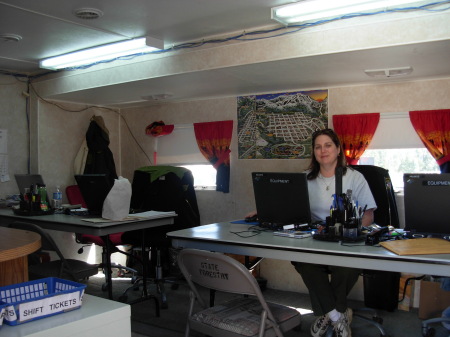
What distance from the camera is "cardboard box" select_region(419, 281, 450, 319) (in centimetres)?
371

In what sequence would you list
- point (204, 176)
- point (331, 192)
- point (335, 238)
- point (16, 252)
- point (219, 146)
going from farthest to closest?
point (204, 176) < point (219, 146) < point (331, 192) < point (335, 238) < point (16, 252)

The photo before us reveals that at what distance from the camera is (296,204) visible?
2.88 metres

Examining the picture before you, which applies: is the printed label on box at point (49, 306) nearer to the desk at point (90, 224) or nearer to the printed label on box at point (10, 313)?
the printed label on box at point (10, 313)

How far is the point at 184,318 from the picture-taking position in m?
3.85

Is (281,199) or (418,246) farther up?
(281,199)

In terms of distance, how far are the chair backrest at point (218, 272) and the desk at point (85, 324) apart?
727mm

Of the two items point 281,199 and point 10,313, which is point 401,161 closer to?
point 281,199

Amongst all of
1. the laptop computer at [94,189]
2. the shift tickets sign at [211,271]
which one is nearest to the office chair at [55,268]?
the laptop computer at [94,189]

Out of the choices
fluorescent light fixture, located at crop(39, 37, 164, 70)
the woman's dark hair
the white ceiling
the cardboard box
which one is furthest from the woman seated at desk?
fluorescent light fixture, located at crop(39, 37, 164, 70)

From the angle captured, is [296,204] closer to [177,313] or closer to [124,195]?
[124,195]

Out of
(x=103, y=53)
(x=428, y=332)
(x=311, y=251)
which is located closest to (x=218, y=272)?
(x=311, y=251)

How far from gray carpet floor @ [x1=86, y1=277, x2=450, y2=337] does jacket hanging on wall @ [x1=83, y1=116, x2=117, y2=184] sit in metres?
1.55

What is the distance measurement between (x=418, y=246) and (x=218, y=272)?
3.34 ft

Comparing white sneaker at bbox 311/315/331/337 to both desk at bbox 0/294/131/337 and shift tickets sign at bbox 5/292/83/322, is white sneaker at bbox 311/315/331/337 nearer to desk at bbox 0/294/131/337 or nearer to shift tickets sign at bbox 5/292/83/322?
desk at bbox 0/294/131/337
